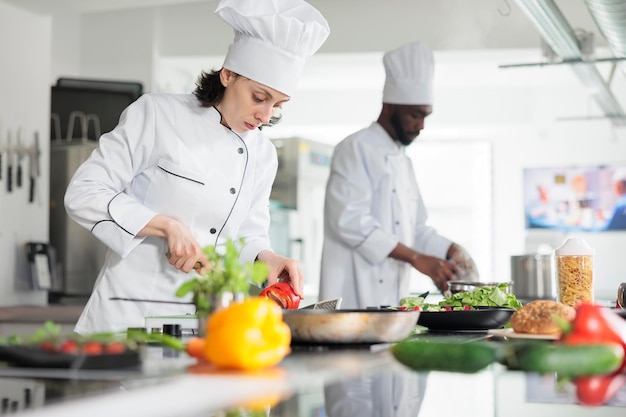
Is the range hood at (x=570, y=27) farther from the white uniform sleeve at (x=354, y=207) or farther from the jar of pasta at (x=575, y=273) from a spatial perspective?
the jar of pasta at (x=575, y=273)

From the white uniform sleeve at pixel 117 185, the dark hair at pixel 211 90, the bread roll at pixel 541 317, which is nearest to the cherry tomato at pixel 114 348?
the bread roll at pixel 541 317

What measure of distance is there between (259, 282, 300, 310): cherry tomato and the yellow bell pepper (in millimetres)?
739

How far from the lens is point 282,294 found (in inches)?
72.9

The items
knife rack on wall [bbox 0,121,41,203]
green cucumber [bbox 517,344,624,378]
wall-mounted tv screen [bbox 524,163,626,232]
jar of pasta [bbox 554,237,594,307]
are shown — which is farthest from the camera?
wall-mounted tv screen [bbox 524,163,626,232]

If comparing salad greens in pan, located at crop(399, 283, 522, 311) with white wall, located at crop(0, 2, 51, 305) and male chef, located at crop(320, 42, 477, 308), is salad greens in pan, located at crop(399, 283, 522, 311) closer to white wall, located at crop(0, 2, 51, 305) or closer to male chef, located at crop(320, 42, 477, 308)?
male chef, located at crop(320, 42, 477, 308)

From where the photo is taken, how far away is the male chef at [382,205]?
3.75 m

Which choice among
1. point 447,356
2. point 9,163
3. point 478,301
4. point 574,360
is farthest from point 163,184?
point 9,163

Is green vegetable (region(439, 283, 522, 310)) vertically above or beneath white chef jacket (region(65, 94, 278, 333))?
beneath

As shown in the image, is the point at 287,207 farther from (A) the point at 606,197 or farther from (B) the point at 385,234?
(A) the point at 606,197

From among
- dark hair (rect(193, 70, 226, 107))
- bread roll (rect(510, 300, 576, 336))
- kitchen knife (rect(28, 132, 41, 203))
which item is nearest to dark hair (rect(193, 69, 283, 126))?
Answer: dark hair (rect(193, 70, 226, 107))

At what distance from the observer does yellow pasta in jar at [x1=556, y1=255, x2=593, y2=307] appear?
2109mm

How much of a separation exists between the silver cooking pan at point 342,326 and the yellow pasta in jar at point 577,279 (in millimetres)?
773

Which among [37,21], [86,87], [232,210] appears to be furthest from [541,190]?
[232,210]

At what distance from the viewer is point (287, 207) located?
711 centimetres
